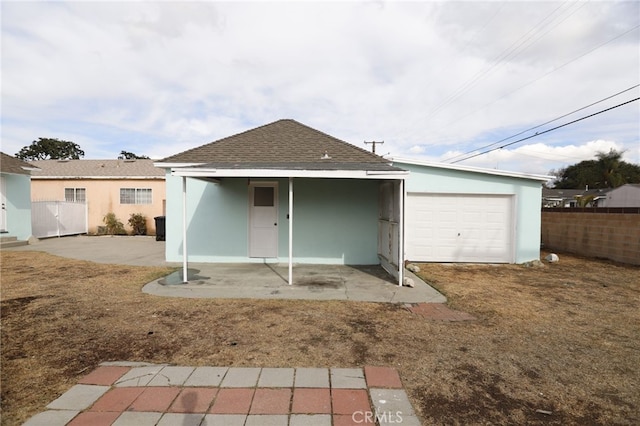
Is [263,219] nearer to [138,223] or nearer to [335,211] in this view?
[335,211]

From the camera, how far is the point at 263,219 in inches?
372

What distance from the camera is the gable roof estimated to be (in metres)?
12.6

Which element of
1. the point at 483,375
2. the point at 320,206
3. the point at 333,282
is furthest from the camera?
the point at 320,206

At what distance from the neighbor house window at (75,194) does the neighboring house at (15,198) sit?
13.8 feet

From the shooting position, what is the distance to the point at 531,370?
140 inches

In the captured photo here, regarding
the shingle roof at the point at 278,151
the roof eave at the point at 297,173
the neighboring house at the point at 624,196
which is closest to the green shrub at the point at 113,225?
the shingle roof at the point at 278,151

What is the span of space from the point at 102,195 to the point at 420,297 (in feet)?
59.2

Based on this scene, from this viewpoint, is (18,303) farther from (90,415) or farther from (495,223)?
(495,223)

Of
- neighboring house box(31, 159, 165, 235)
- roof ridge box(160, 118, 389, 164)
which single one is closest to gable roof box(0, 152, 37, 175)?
neighboring house box(31, 159, 165, 235)

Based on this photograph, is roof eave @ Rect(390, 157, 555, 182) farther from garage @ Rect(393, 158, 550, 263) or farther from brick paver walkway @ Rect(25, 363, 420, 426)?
brick paver walkway @ Rect(25, 363, 420, 426)

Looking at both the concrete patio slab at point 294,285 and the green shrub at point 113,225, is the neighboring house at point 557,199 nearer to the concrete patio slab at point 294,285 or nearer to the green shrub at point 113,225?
the concrete patio slab at point 294,285

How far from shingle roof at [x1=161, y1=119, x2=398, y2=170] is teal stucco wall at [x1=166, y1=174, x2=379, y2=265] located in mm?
629

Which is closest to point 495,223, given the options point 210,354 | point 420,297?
point 420,297

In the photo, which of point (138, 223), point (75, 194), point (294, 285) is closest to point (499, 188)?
point (294, 285)
